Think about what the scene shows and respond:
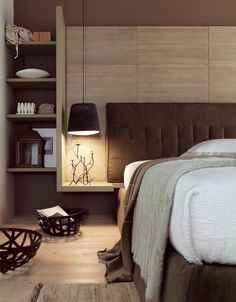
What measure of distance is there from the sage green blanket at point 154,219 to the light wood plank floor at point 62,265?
1.43ft

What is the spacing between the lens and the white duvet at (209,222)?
4.03 ft

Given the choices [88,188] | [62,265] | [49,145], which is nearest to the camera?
[62,265]

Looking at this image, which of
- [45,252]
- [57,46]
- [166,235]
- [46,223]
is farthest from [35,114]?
[166,235]

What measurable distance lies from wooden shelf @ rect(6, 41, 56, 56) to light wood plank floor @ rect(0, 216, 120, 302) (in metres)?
1.63

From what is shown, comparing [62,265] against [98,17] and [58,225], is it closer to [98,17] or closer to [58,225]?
[58,225]

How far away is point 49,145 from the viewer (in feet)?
13.1

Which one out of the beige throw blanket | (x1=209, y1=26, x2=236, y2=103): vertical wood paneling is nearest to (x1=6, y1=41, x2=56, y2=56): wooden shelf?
(x1=209, y1=26, x2=236, y2=103): vertical wood paneling

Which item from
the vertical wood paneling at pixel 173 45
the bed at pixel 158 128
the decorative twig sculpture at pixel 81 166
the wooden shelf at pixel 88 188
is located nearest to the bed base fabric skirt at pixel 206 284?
the wooden shelf at pixel 88 188

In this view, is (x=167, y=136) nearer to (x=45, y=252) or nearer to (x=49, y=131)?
(x=49, y=131)

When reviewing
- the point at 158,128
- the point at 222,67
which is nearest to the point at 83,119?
the point at 158,128

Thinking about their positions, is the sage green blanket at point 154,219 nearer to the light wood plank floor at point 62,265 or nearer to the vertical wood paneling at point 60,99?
the light wood plank floor at point 62,265

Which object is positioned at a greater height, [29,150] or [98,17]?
[98,17]

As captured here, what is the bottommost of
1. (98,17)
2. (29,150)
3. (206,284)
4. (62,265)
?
(62,265)

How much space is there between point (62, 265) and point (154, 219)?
101cm
